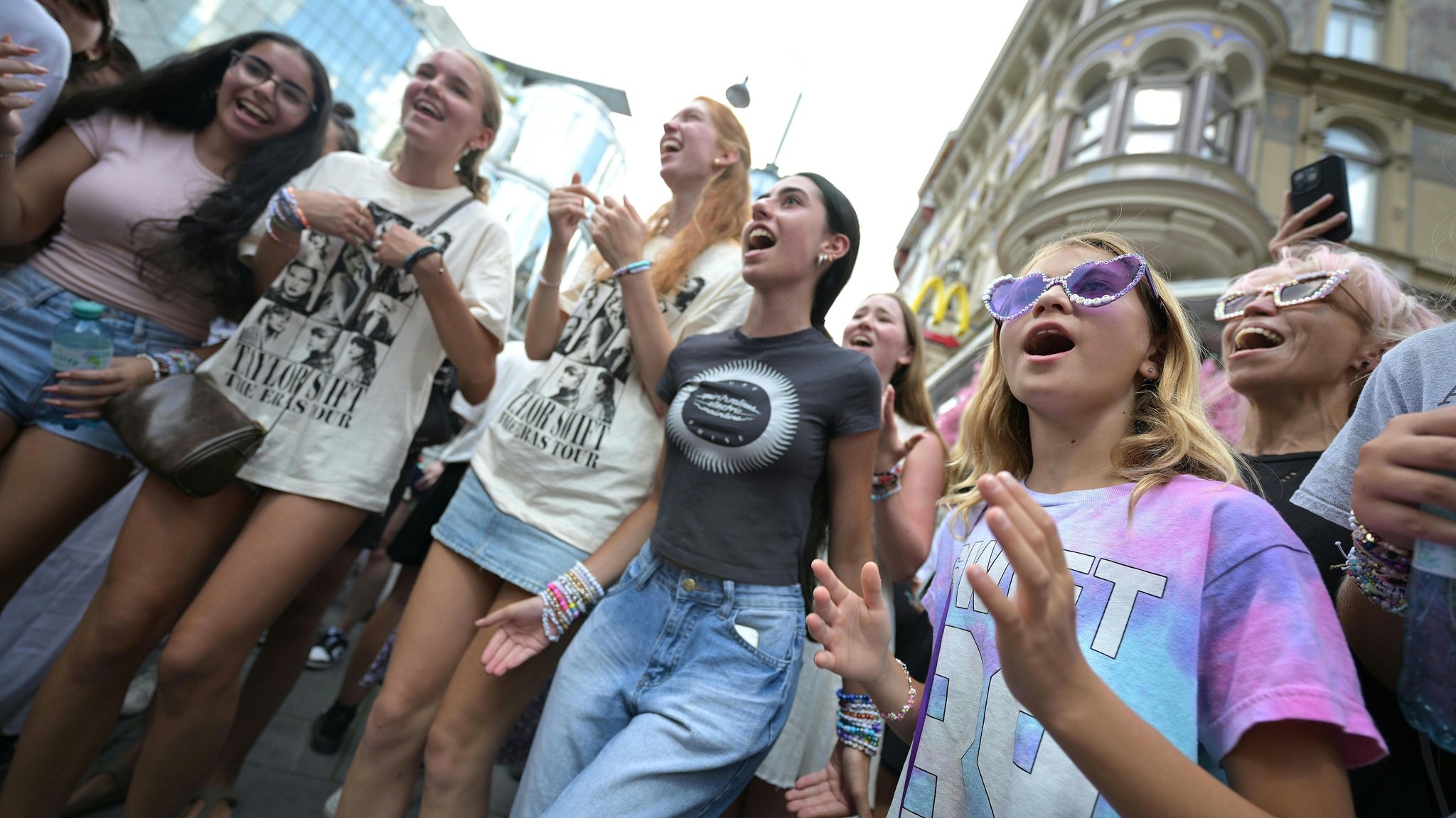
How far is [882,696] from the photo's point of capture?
135cm

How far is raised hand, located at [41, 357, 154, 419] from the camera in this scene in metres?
2.10

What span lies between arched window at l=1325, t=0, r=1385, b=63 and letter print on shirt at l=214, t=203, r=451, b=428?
17.7 meters

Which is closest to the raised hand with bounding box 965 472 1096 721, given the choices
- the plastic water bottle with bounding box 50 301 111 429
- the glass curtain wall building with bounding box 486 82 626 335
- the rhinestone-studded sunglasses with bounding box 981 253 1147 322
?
the rhinestone-studded sunglasses with bounding box 981 253 1147 322

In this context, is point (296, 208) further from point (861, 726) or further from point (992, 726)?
point (992, 726)

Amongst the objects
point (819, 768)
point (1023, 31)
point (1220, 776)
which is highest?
point (1023, 31)

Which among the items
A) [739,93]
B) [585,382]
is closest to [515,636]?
[585,382]

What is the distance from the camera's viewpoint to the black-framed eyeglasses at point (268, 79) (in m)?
2.52

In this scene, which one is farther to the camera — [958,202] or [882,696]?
[958,202]

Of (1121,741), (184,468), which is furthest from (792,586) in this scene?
(184,468)

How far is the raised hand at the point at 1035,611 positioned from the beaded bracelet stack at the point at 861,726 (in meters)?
0.83

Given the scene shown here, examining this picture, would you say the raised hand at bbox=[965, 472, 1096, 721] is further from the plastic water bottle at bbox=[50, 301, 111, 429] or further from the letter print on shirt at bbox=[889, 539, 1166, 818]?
the plastic water bottle at bbox=[50, 301, 111, 429]

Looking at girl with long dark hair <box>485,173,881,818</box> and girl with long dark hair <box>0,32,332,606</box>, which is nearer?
girl with long dark hair <box>485,173,881,818</box>

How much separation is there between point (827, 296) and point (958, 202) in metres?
21.2

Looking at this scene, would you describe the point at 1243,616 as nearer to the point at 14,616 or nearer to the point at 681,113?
the point at 681,113
